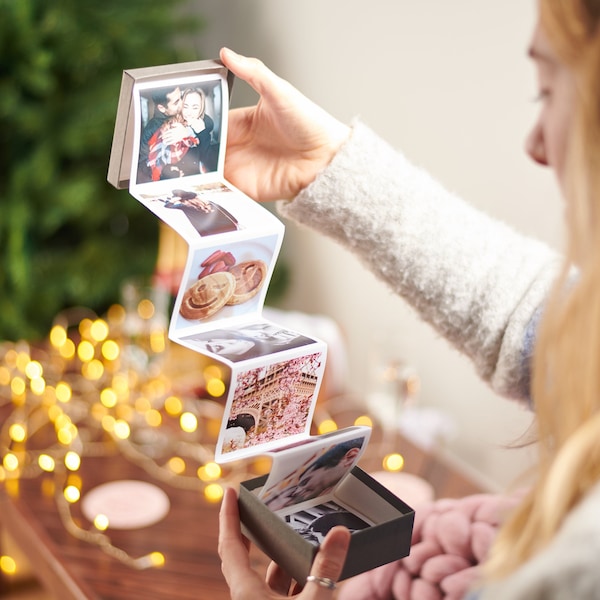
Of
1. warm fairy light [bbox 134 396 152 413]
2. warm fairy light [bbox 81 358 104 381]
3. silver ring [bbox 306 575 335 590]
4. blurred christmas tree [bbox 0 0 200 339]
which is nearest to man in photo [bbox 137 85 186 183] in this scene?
silver ring [bbox 306 575 335 590]

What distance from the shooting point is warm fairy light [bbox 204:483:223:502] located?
5.09 feet

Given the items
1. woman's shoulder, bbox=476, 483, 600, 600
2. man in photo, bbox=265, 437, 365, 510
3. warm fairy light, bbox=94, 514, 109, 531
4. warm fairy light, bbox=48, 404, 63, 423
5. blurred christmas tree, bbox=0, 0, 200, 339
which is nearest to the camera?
woman's shoulder, bbox=476, 483, 600, 600

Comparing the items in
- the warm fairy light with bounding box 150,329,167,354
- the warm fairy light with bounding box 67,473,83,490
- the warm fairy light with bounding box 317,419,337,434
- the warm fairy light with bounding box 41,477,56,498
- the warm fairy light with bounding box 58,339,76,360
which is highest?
the warm fairy light with bounding box 150,329,167,354

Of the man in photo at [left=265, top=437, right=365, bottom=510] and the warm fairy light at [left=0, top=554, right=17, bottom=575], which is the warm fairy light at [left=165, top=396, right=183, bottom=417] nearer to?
the warm fairy light at [left=0, top=554, right=17, bottom=575]

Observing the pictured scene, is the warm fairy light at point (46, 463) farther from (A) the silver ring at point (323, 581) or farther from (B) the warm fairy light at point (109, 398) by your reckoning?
(A) the silver ring at point (323, 581)

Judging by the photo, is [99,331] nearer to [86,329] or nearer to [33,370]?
[86,329]

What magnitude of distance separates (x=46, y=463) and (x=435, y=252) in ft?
2.84

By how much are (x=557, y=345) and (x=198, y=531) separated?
2.89 ft

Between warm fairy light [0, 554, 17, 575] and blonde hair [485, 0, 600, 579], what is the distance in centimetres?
128

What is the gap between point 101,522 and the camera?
1.45m

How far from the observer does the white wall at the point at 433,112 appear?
2.05 metres

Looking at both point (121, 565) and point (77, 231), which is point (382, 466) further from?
point (77, 231)

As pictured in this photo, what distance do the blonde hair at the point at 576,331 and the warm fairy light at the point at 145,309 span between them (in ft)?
3.79

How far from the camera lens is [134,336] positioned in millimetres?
1782
